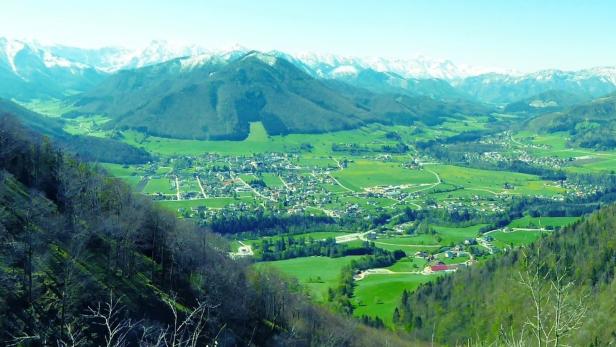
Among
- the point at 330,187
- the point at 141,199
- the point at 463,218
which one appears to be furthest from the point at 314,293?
the point at 330,187

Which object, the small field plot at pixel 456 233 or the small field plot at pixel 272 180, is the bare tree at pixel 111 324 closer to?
the small field plot at pixel 456 233

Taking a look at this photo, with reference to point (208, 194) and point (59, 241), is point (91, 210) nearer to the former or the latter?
point (59, 241)

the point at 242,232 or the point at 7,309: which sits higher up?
the point at 7,309

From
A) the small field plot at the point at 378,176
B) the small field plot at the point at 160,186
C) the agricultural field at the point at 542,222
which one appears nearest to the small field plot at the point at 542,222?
the agricultural field at the point at 542,222

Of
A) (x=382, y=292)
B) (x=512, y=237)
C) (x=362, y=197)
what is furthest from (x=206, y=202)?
(x=512, y=237)

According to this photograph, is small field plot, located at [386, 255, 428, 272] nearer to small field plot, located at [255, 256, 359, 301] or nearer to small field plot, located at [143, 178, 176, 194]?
small field plot, located at [255, 256, 359, 301]

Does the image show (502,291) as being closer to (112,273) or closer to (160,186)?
(112,273)
